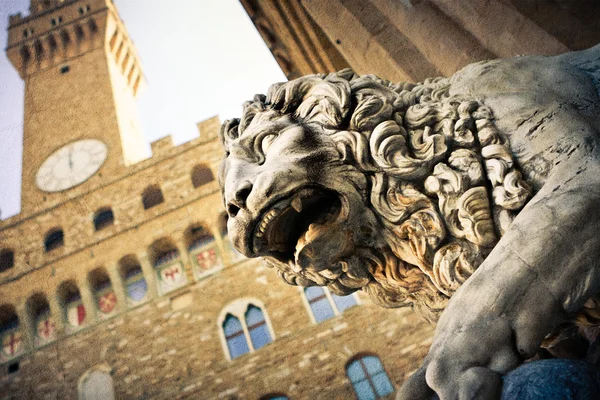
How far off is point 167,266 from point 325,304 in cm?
480

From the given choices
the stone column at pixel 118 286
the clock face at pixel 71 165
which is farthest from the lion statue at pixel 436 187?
the clock face at pixel 71 165

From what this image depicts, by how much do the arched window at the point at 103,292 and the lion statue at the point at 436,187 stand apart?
1576 centimetres

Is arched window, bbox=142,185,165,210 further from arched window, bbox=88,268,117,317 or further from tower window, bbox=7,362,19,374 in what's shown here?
tower window, bbox=7,362,19,374

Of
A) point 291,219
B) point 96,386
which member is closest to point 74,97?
point 96,386

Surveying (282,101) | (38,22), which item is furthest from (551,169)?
(38,22)

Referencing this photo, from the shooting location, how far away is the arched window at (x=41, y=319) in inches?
640

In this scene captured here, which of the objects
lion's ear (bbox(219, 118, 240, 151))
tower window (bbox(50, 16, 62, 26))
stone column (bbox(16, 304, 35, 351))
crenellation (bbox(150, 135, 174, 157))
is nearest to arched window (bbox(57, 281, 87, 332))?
stone column (bbox(16, 304, 35, 351))

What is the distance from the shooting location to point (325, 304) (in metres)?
14.8

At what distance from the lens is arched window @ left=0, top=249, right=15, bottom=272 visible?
18094 millimetres

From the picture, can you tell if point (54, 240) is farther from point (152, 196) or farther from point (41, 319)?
point (152, 196)

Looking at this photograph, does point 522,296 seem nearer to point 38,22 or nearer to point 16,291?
point 16,291

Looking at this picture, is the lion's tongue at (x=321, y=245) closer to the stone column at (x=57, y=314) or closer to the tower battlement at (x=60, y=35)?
the stone column at (x=57, y=314)

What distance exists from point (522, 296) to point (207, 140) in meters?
18.3

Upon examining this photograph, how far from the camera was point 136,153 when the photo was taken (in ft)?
72.3
